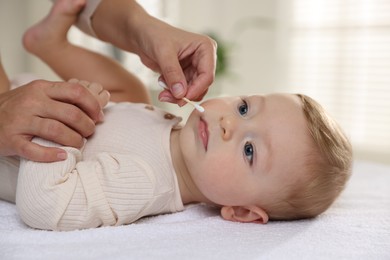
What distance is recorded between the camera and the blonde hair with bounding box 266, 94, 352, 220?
116cm

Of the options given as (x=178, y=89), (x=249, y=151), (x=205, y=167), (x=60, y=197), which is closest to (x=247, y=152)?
(x=249, y=151)

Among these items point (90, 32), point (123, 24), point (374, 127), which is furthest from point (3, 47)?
point (374, 127)

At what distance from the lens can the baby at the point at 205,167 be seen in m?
1.06

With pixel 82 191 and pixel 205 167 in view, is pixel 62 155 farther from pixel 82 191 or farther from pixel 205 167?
pixel 205 167

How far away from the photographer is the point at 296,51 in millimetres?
3832

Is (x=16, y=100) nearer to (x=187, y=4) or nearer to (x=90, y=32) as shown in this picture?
(x=90, y=32)

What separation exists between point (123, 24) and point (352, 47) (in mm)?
2508

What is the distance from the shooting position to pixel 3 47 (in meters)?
2.97

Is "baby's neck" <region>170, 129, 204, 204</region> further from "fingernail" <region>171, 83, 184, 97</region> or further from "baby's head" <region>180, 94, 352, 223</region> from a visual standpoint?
"fingernail" <region>171, 83, 184, 97</region>

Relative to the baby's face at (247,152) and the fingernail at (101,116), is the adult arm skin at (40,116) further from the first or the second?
the baby's face at (247,152)

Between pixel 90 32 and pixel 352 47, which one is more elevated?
pixel 90 32

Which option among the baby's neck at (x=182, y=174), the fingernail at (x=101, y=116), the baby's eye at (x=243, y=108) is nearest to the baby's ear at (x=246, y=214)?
the baby's neck at (x=182, y=174)

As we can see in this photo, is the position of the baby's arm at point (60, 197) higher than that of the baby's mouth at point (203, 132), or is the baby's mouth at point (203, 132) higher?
the baby's mouth at point (203, 132)

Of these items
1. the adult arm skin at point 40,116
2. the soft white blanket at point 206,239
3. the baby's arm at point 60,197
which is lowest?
the soft white blanket at point 206,239
